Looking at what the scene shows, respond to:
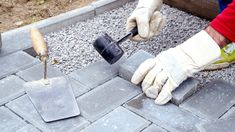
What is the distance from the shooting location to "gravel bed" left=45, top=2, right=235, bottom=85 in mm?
3225

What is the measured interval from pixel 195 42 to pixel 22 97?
47.5 inches

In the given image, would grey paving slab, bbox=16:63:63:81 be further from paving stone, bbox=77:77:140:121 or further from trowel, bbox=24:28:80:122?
paving stone, bbox=77:77:140:121

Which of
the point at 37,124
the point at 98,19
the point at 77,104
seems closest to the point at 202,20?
the point at 98,19

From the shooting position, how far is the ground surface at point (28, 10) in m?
3.95

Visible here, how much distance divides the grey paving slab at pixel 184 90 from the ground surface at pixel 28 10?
5.82 feet

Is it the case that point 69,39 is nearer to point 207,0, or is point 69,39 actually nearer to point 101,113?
point 101,113

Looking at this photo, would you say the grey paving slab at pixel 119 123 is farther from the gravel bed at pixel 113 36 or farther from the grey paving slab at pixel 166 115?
the gravel bed at pixel 113 36

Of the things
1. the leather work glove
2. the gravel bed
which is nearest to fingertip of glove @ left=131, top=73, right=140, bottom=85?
the leather work glove

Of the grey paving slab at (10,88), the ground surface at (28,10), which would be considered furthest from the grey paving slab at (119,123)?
the ground surface at (28,10)

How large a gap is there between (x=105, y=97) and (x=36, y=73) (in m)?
0.58

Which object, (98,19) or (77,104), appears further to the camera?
(98,19)

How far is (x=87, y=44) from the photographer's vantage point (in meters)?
3.51

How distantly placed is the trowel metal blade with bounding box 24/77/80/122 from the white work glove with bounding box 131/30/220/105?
0.51 metres

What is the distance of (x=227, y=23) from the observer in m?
2.46
